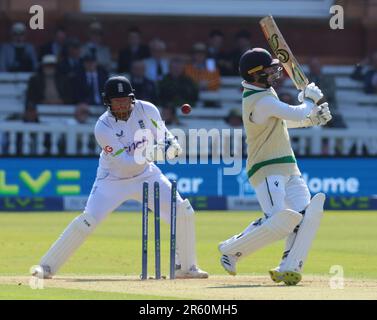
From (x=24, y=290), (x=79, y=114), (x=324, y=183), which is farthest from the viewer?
(x=79, y=114)

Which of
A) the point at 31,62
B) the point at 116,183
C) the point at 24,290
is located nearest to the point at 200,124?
the point at 31,62

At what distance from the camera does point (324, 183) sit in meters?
21.3

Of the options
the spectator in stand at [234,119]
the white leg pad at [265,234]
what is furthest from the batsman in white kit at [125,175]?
the spectator in stand at [234,119]

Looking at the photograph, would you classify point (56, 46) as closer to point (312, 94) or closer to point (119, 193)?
point (119, 193)

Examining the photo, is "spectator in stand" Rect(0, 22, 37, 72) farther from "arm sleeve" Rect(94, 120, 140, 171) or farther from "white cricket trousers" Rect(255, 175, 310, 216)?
"white cricket trousers" Rect(255, 175, 310, 216)

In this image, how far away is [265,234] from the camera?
10.5 m

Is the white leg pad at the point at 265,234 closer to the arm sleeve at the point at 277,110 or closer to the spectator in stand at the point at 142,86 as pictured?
the arm sleeve at the point at 277,110

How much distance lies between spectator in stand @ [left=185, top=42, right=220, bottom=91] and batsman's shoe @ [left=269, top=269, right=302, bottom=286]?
14005 mm

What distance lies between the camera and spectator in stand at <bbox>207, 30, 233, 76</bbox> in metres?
24.9

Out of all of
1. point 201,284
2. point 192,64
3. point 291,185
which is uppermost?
point 192,64

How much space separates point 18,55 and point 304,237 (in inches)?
575
